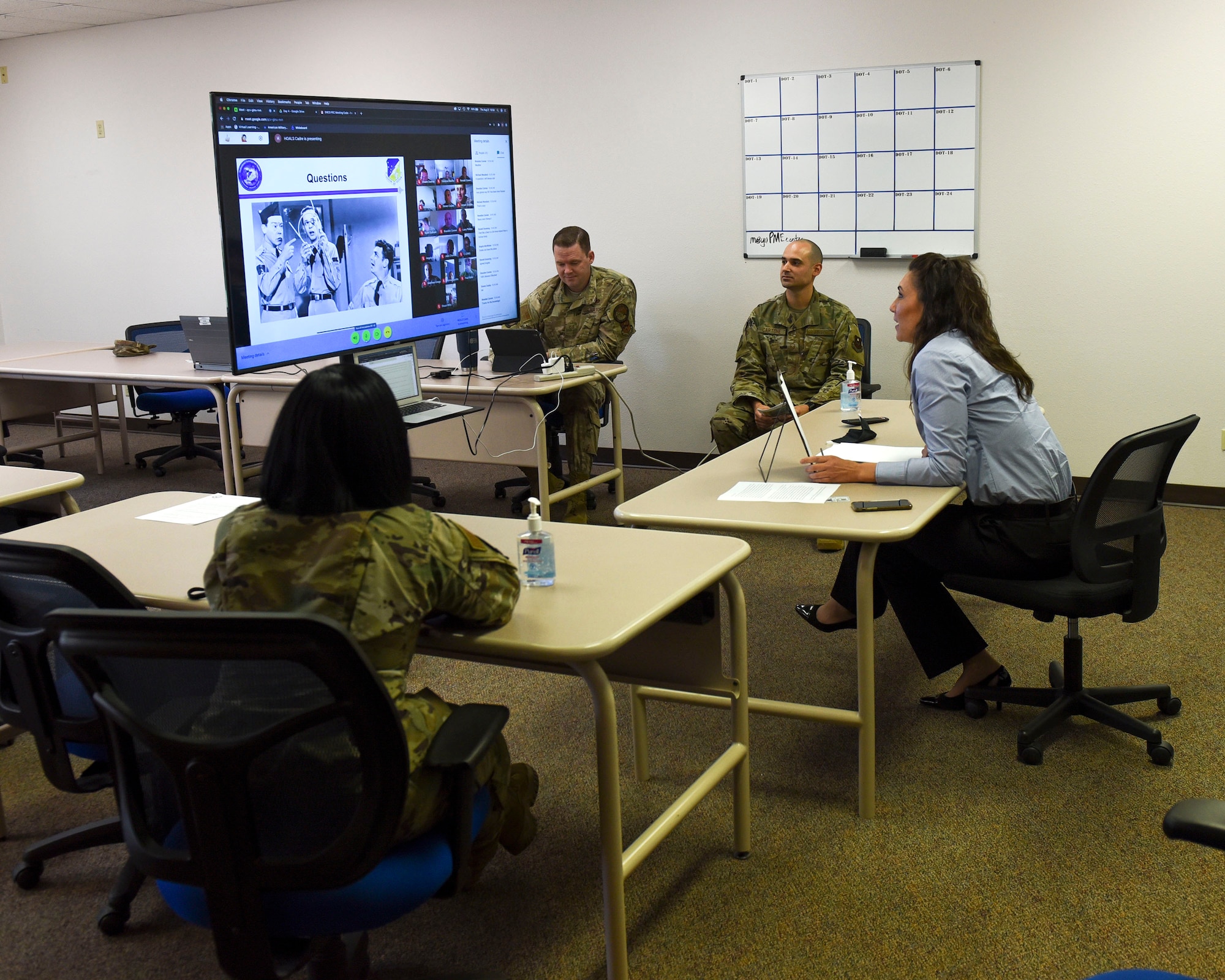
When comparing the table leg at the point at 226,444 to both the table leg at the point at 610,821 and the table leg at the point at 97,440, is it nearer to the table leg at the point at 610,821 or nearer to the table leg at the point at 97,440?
the table leg at the point at 97,440

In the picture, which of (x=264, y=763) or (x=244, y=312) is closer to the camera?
(x=264, y=763)

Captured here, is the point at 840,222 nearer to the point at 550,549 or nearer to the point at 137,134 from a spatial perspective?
the point at 550,549

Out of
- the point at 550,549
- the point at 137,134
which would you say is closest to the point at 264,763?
the point at 550,549

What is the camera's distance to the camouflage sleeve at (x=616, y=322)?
501 cm

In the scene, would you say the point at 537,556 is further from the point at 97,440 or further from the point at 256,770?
the point at 97,440

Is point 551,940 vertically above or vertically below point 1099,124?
below

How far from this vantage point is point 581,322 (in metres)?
5.15

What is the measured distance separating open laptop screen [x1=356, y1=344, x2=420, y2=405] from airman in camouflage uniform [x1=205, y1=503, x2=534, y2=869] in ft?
5.18

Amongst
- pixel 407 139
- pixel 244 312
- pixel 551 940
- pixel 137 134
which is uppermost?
pixel 137 134

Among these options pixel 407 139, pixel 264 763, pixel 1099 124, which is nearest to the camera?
pixel 264 763

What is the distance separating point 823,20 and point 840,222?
2.95ft

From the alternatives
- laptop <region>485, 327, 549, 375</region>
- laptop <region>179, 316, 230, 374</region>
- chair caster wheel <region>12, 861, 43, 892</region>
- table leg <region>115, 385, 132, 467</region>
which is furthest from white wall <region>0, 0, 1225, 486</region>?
chair caster wheel <region>12, 861, 43, 892</region>

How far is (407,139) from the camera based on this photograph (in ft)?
10.3

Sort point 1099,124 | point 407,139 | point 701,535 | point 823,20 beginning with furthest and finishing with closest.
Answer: point 823,20 < point 1099,124 < point 407,139 < point 701,535
